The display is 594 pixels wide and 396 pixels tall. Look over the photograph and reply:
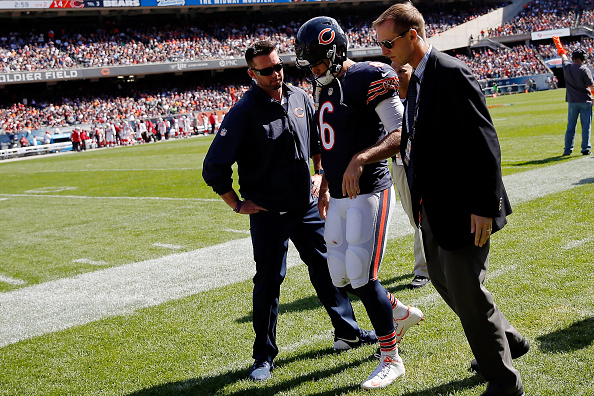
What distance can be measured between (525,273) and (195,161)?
16.3 metres

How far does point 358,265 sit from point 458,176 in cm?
91

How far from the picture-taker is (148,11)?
1924 inches

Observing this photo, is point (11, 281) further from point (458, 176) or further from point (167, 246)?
point (458, 176)

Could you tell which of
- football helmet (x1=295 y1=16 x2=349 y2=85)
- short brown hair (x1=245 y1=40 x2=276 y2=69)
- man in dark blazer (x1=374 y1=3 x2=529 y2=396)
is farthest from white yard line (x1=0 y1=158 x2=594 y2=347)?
short brown hair (x1=245 y1=40 x2=276 y2=69)

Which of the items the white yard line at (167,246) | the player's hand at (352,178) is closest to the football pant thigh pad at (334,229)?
the player's hand at (352,178)

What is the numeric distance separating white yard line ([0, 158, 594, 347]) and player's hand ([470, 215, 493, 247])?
2.15 m

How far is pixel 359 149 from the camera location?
3.41m

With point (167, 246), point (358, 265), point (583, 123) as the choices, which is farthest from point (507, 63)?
point (358, 265)

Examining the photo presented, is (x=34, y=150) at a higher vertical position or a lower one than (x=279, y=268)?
lower

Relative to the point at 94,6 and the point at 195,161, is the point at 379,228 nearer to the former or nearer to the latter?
the point at 195,161

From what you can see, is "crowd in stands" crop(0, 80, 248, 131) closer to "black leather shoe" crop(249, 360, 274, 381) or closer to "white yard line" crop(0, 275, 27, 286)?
"white yard line" crop(0, 275, 27, 286)

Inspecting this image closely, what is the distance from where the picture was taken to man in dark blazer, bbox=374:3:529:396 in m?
2.64

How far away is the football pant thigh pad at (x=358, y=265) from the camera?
3393mm

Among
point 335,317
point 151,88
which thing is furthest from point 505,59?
point 335,317
